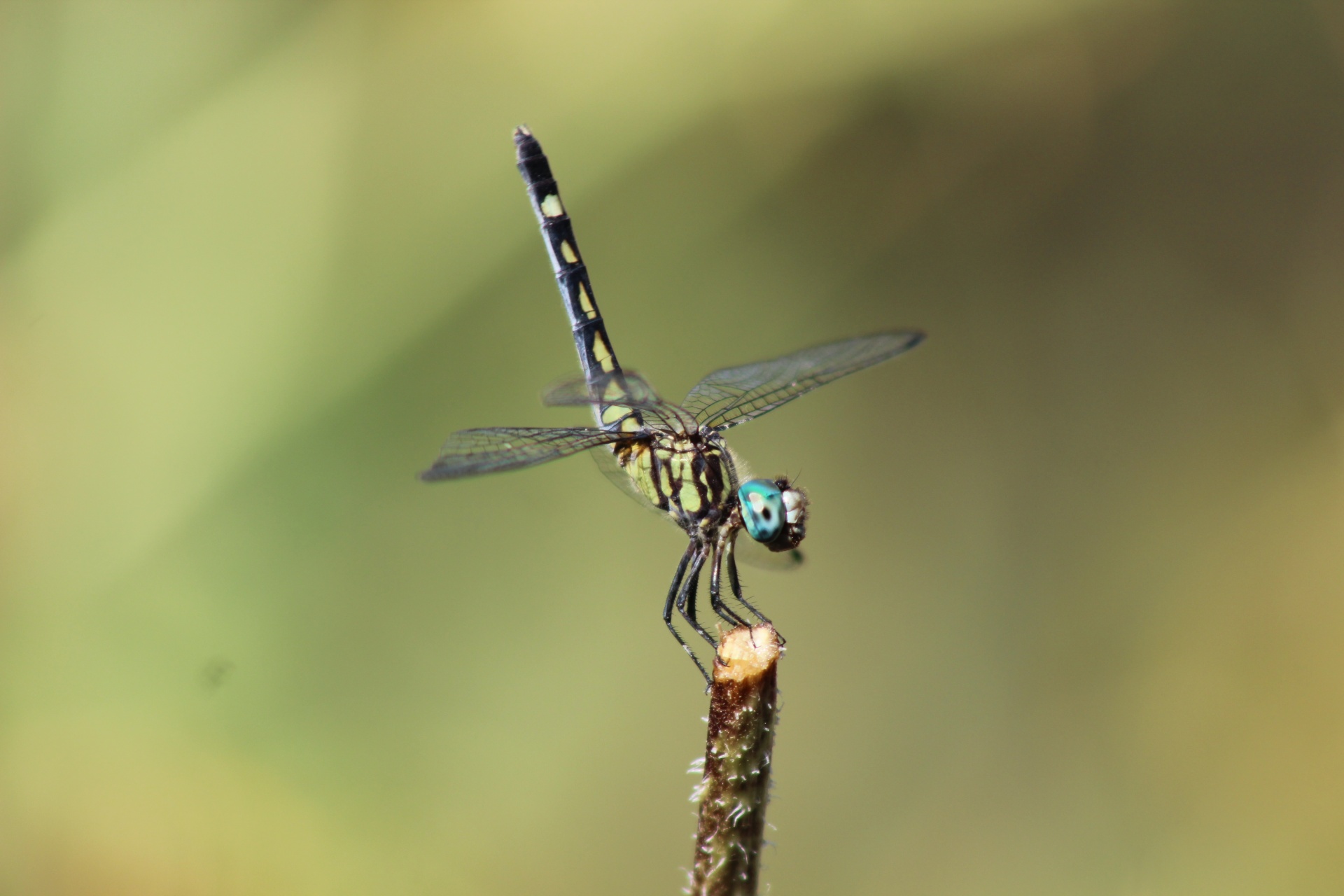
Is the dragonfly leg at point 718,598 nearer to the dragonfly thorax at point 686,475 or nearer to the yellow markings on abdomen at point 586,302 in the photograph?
the dragonfly thorax at point 686,475

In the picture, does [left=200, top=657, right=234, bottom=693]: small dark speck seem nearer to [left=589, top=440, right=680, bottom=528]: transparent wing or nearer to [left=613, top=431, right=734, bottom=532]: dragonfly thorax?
[left=589, top=440, right=680, bottom=528]: transparent wing

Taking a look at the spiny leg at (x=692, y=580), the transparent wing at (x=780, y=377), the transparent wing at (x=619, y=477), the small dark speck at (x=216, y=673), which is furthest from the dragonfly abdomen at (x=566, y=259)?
the small dark speck at (x=216, y=673)

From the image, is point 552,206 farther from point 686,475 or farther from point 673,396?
point 686,475

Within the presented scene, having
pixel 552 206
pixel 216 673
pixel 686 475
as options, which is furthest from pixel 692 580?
pixel 216 673

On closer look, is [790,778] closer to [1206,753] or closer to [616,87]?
[1206,753]

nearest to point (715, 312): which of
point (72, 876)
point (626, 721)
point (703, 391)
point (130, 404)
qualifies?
point (703, 391)

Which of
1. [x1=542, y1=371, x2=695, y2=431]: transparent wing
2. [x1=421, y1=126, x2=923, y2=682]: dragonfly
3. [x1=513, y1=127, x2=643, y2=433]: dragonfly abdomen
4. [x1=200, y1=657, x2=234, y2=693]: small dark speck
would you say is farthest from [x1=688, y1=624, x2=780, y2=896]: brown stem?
[x1=200, y1=657, x2=234, y2=693]: small dark speck
